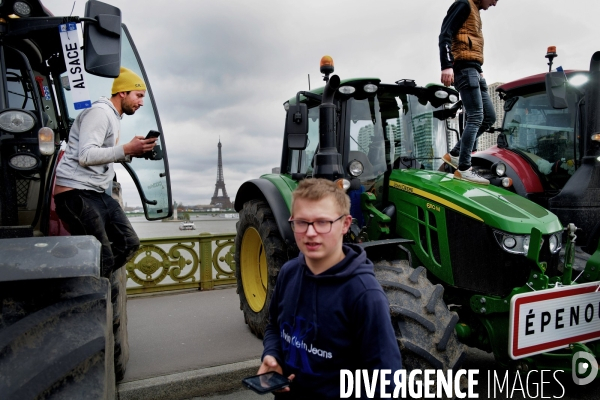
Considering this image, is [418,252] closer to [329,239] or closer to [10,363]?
[329,239]

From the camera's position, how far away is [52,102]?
11.3 feet

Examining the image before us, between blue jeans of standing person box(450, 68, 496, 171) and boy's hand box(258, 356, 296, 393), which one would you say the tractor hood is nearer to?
blue jeans of standing person box(450, 68, 496, 171)

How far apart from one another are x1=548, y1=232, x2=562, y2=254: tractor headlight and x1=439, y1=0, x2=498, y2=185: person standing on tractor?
0.80 meters

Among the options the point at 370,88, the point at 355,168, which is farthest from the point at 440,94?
the point at 355,168

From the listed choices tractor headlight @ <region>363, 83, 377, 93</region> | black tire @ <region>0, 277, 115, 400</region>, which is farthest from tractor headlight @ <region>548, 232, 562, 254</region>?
black tire @ <region>0, 277, 115, 400</region>

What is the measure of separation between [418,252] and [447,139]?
140cm

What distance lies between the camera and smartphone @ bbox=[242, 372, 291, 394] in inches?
57.4

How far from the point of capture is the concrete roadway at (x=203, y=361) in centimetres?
350

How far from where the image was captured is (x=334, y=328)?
5.09 feet

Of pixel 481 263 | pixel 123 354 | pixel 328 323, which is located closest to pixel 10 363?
pixel 328 323

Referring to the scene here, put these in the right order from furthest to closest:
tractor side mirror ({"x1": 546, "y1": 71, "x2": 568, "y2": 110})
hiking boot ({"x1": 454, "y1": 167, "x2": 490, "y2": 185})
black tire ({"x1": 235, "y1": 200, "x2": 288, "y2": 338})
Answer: black tire ({"x1": 235, "y1": 200, "x2": 288, "y2": 338}) → hiking boot ({"x1": 454, "y1": 167, "x2": 490, "y2": 185}) → tractor side mirror ({"x1": 546, "y1": 71, "x2": 568, "y2": 110})

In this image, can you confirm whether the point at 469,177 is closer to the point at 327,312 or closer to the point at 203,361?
the point at 327,312

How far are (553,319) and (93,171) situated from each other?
2978mm

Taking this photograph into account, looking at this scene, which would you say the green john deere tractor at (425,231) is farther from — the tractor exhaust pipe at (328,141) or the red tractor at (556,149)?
the red tractor at (556,149)
